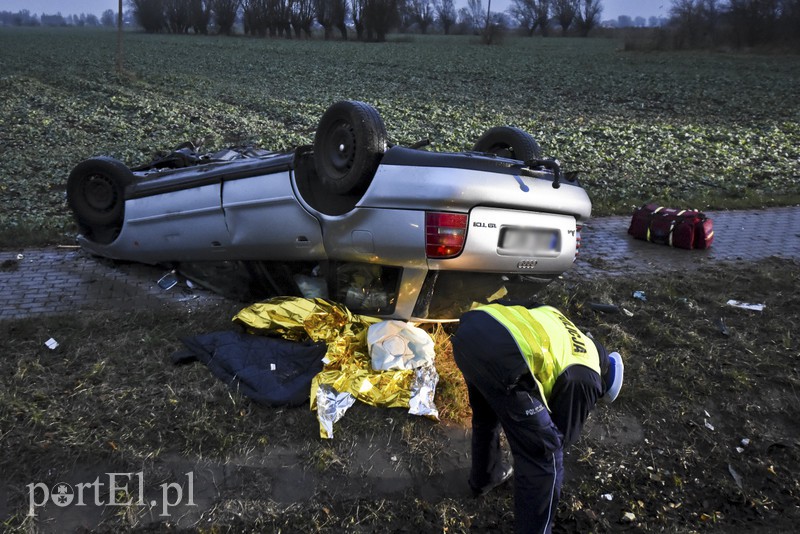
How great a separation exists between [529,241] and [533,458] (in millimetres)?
1757

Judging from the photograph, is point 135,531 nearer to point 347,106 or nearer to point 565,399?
point 565,399

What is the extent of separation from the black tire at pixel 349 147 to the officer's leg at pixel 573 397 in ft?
6.37

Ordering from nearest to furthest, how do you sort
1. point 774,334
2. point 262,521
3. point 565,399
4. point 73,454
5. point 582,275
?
1. point 565,399
2. point 262,521
3. point 73,454
4. point 774,334
5. point 582,275

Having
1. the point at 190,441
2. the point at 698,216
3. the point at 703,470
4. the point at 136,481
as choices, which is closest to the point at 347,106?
the point at 190,441

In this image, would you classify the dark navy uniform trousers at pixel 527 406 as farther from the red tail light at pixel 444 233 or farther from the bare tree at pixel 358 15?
the bare tree at pixel 358 15

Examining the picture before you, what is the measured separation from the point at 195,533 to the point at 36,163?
8.57 meters

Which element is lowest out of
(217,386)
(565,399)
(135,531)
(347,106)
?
(135,531)

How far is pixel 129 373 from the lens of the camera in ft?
12.9

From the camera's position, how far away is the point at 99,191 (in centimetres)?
548

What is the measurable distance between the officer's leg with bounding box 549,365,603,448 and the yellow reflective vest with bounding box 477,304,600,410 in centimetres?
3

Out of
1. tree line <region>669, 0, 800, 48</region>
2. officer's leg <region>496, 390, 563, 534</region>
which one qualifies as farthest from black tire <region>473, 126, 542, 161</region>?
tree line <region>669, 0, 800, 48</region>

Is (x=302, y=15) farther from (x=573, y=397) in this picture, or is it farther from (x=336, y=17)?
(x=573, y=397)

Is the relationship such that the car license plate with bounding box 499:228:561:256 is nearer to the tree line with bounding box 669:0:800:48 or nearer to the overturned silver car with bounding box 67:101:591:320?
the overturned silver car with bounding box 67:101:591:320

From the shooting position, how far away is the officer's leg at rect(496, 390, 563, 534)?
2635mm
